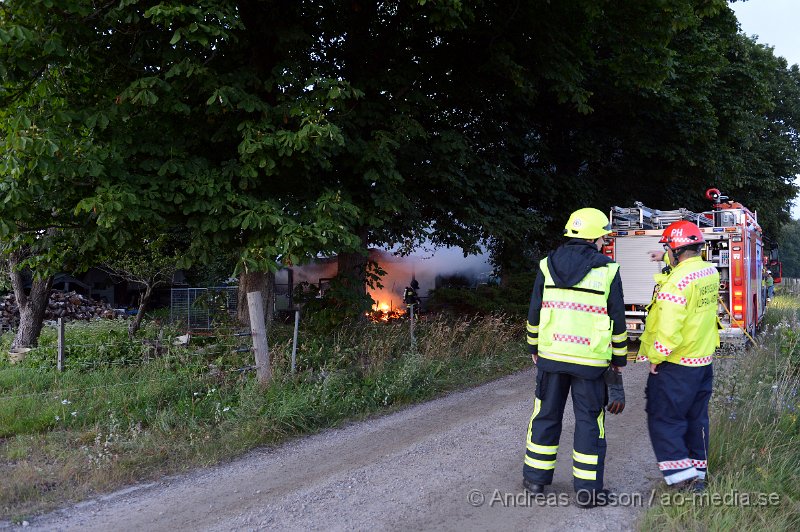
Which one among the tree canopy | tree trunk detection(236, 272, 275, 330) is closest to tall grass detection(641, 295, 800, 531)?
the tree canopy

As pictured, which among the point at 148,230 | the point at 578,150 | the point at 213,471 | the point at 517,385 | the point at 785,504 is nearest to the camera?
the point at 785,504

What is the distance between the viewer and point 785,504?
4.06 m

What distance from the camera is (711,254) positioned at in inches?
469

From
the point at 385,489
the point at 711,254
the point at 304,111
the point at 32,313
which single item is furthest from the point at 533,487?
the point at 32,313

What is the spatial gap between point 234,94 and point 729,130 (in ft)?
47.4

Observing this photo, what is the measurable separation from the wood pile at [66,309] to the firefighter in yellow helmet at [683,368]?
1915 cm

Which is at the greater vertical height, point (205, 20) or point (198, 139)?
point (205, 20)

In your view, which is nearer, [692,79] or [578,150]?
[692,79]

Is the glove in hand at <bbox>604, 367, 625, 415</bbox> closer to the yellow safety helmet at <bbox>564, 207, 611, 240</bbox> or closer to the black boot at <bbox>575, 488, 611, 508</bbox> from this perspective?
the black boot at <bbox>575, 488, 611, 508</bbox>

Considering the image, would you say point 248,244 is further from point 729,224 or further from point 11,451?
point 729,224

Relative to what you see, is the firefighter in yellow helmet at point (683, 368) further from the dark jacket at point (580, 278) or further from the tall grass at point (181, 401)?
the tall grass at point (181, 401)

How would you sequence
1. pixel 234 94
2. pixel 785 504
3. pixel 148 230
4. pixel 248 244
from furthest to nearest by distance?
pixel 148 230 < pixel 248 244 < pixel 234 94 < pixel 785 504

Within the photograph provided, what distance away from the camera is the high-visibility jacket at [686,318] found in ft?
14.4

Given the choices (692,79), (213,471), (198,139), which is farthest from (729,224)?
(213,471)
